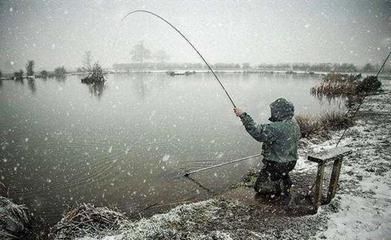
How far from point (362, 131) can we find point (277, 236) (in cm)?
849

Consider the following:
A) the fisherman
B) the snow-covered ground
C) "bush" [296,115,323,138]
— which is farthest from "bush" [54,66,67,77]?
the fisherman

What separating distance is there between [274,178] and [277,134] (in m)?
0.99

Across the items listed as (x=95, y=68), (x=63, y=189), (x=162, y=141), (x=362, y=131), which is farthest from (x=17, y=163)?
(x=95, y=68)

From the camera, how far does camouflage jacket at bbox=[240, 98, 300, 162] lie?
14.9 feet

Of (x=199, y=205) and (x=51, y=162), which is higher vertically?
(x=199, y=205)

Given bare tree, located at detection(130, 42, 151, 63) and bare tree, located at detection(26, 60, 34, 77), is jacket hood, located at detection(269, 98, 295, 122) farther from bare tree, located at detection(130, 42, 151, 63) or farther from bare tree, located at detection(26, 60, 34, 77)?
bare tree, located at detection(130, 42, 151, 63)

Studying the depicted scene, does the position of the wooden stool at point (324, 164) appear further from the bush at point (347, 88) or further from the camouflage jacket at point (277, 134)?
the bush at point (347, 88)

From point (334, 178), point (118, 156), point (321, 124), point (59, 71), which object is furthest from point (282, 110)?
point (59, 71)

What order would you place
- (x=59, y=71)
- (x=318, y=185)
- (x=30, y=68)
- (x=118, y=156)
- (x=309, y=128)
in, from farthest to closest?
1. (x=59, y=71)
2. (x=30, y=68)
3. (x=309, y=128)
4. (x=118, y=156)
5. (x=318, y=185)

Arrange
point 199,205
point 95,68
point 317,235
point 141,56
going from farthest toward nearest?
point 141,56 → point 95,68 → point 199,205 → point 317,235

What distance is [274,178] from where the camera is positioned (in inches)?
201

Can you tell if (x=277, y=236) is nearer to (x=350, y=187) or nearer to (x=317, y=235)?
(x=317, y=235)

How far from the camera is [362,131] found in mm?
10617

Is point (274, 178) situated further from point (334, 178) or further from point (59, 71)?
point (59, 71)
